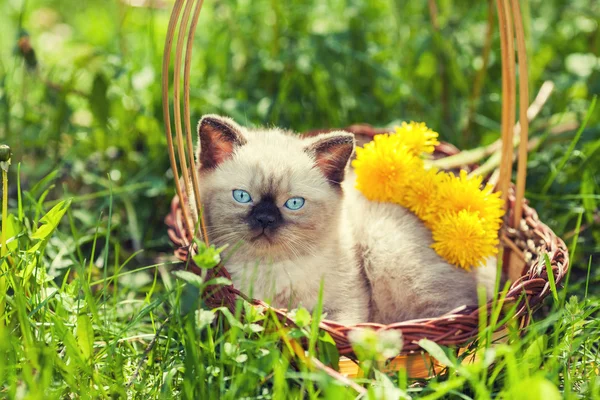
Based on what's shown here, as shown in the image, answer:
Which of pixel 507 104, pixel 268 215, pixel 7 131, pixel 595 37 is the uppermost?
pixel 595 37

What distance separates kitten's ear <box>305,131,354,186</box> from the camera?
6.77ft

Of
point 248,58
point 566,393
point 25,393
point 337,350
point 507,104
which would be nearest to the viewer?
point 25,393

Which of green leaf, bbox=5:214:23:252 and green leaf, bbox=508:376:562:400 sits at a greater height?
green leaf, bbox=5:214:23:252

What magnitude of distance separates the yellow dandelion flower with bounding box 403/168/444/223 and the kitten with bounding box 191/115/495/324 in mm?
78

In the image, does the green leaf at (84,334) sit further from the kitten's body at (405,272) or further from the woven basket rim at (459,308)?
the kitten's body at (405,272)

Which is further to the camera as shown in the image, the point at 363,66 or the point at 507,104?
the point at 363,66

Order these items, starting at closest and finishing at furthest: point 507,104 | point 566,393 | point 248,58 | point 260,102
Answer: point 566,393 < point 507,104 < point 260,102 < point 248,58

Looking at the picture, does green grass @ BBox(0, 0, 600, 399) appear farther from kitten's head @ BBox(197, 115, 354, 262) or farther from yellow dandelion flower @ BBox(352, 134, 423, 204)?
yellow dandelion flower @ BBox(352, 134, 423, 204)

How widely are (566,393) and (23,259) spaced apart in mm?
1525

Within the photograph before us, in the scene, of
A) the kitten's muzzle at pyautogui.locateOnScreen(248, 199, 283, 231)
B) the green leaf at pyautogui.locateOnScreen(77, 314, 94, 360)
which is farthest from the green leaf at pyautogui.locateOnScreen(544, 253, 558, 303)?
the green leaf at pyautogui.locateOnScreen(77, 314, 94, 360)

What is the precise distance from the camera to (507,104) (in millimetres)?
2229

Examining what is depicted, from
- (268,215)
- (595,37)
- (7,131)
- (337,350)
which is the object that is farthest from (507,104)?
(7,131)

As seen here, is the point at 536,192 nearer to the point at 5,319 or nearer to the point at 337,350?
the point at 337,350

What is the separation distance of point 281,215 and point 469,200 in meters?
0.67
